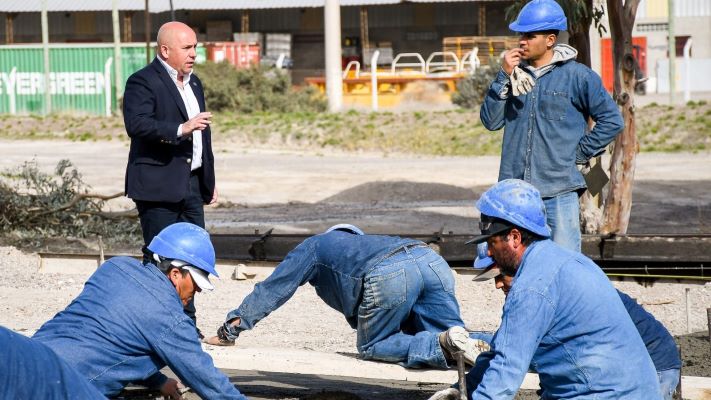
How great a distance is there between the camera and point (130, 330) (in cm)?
527

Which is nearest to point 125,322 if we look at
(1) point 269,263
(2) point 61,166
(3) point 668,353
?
(3) point 668,353

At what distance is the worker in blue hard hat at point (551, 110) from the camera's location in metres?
7.24

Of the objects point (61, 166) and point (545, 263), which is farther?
point (61, 166)

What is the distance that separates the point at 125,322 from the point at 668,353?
2388mm

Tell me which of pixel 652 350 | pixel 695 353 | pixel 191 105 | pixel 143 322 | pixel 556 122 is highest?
pixel 191 105

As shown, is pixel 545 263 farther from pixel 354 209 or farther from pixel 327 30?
pixel 327 30

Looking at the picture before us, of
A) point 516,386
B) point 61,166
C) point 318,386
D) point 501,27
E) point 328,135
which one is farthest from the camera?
point 501,27

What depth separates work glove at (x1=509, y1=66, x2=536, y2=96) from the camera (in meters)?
7.26

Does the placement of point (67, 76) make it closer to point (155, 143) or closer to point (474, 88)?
point (474, 88)

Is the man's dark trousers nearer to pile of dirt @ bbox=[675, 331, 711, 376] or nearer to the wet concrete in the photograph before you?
pile of dirt @ bbox=[675, 331, 711, 376]

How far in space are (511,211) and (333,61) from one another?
26.1 meters

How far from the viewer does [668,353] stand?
5.59 m

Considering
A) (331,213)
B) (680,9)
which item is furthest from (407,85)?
(331,213)

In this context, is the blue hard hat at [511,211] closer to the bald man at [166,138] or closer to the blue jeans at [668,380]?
the blue jeans at [668,380]
